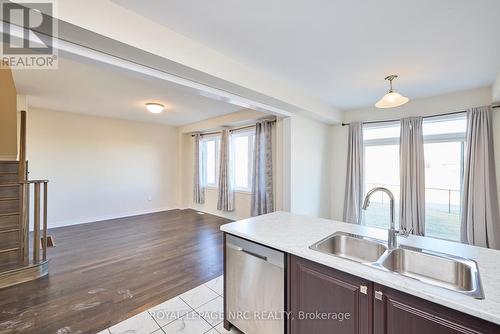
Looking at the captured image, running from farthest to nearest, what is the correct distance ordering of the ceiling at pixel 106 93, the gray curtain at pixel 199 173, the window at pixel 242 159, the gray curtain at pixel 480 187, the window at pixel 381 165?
1. the gray curtain at pixel 199 173
2. the window at pixel 242 159
3. the window at pixel 381 165
4. the gray curtain at pixel 480 187
5. the ceiling at pixel 106 93

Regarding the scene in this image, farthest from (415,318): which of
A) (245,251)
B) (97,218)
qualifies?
(97,218)

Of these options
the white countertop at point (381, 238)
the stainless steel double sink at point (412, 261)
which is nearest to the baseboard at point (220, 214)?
the white countertop at point (381, 238)

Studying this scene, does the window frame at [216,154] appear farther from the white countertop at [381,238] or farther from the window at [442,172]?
the window at [442,172]

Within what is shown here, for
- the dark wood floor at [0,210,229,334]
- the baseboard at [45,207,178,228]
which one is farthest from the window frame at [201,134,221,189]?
the dark wood floor at [0,210,229,334]

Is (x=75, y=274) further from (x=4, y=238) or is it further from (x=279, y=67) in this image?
(x=279, y=67)

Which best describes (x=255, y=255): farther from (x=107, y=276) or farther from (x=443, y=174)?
(x=443, y=174)

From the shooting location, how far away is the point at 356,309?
1138 mm

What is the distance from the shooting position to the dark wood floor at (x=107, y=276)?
1911 mm

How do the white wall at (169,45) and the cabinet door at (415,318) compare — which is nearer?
the cabinet door at (415,318)

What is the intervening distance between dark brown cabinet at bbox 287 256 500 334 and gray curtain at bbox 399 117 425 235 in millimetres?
2789

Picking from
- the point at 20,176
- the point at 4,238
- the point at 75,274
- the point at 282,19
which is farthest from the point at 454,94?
the point at 4,238

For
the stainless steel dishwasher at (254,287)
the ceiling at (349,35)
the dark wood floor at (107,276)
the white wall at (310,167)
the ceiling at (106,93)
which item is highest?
the ceiling at (106,93)

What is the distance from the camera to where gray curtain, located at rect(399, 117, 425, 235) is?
337cm

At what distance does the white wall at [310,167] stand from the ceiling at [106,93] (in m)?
1.53
